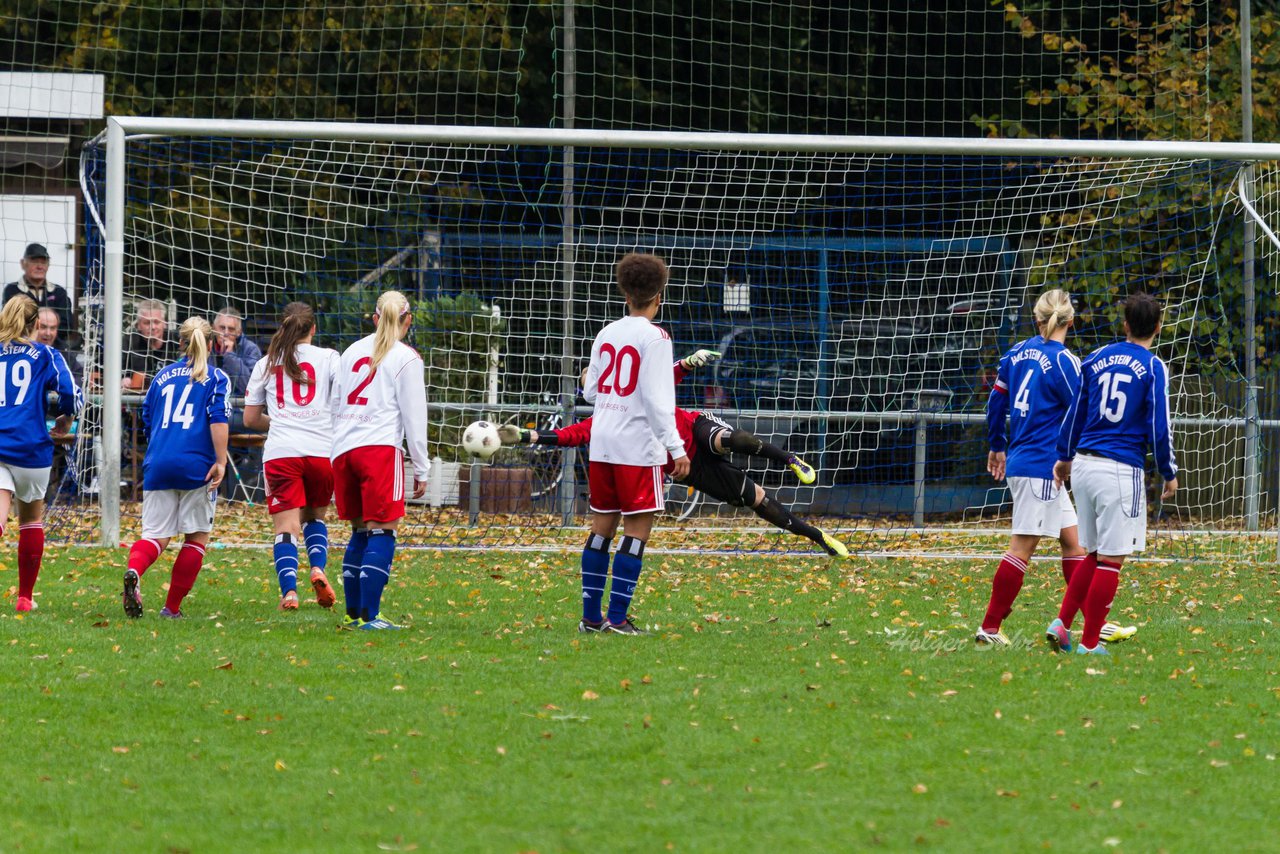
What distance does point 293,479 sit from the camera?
887cm

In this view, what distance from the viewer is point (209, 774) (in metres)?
4.89

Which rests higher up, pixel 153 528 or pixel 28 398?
Answer: pixel 28 398

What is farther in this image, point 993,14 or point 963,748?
point 993,14

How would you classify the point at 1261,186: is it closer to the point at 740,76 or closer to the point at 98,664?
the point at 740,76

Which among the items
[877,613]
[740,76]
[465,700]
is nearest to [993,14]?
[740,76]

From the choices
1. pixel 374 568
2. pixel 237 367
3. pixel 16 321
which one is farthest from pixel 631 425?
pixel 237 367

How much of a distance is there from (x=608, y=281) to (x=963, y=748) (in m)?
9.69

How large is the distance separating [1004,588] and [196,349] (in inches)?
169

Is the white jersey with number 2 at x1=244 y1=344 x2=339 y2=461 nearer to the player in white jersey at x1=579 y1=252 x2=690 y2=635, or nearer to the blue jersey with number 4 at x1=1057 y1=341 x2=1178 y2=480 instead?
the player in white jersey at x1=579 y1=252 x2=690 y2=635

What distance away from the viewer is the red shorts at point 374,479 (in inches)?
304

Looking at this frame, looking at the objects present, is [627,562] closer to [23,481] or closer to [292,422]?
[292,422]

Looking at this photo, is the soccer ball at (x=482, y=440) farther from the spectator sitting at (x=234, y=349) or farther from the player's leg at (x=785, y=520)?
the spectator sitting at (x=234, y=349)

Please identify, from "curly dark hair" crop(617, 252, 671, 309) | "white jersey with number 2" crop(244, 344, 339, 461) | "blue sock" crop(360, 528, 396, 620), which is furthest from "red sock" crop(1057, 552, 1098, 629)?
"white jersey with number 2" crop(244, 344, 339, 461)

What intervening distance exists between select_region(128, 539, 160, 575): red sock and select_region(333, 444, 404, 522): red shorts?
116cm
